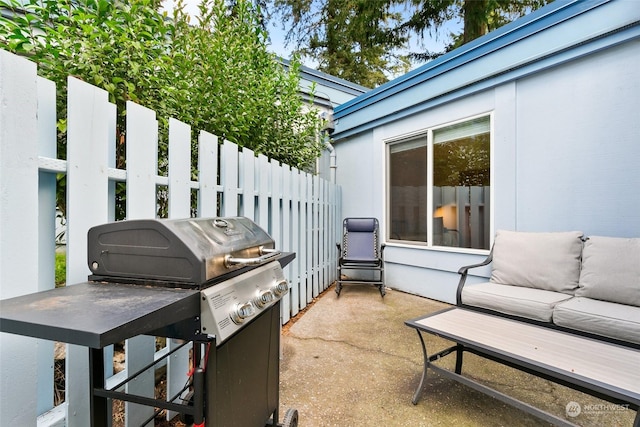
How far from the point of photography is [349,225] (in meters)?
4.88

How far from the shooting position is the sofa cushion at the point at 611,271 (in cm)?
225

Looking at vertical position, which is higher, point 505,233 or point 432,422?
point 505,233

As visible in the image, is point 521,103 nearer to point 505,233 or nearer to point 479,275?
point 505,233

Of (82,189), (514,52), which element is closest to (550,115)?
(514,52)

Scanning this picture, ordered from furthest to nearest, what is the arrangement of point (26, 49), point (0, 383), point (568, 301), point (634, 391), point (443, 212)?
point (443, 212), point (568, 301), point (26, 49), point (634, 391), point (0, 383)

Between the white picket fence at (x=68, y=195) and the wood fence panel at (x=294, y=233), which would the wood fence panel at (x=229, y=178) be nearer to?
the white picket fence at (x=68, y=195)

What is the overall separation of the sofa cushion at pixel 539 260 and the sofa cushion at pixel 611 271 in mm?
95

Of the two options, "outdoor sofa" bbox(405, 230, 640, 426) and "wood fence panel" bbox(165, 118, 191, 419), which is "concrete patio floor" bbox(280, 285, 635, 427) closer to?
"outdoor sofa" bbox(405, 230, 640, 426)

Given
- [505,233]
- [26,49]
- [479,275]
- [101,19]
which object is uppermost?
[101,19]

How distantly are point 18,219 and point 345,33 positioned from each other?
7.34 meters

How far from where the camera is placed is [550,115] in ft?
10.2

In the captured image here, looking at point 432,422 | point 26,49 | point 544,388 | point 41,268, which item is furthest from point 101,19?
point 544,388

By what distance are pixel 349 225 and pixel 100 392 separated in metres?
4.12

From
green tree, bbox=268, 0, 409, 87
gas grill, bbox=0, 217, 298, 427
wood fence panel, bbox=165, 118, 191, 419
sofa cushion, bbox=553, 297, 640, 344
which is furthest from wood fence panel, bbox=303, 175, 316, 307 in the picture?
green tree, bbox=268, 0, 409, 87
